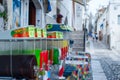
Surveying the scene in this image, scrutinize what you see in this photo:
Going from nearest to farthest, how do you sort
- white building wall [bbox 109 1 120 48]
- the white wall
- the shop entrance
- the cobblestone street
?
1. the cobblestone street
2. the shop entrance
3. the white wall
4. white building wall [bbox 109 1 120 48]

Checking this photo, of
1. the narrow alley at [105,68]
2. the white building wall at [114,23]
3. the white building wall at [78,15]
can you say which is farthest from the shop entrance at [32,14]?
the white building wall at [78,15]

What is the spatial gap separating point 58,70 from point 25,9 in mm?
6596

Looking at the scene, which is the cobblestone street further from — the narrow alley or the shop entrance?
the shop entrance

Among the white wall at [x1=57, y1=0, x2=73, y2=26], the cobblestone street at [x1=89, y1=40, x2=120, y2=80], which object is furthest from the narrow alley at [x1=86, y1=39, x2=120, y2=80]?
the white wall at [x1=57, y1=0, x2=73, y2=26]

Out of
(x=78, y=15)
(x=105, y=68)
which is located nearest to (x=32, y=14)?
(x=105, y=68)

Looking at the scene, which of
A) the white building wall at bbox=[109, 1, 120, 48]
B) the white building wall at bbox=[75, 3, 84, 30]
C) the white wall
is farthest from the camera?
the white building wall at bbox=[75, 3, 84, 30]

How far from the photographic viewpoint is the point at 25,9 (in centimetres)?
1143

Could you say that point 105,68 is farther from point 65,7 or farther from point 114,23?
point 114,23

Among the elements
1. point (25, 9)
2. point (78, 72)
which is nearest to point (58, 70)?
point (78, 72)

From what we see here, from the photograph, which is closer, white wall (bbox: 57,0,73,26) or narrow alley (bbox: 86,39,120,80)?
narrow alley (bbox: 86,39,120,80)

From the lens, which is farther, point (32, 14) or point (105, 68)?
point (105, 68)

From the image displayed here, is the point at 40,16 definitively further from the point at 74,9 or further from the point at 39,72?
the point at 74,9

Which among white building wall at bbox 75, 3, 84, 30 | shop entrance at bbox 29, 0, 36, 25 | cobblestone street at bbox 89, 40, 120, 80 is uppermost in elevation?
white building wall at bbox 75, 3, 84, 30

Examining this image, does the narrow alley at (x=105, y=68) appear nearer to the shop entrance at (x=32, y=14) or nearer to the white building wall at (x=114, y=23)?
the shop entrance at (x=32, y=14)
